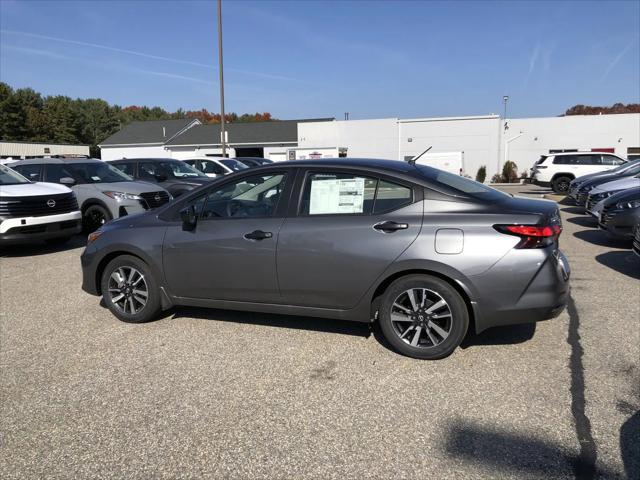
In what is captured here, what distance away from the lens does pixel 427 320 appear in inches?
150

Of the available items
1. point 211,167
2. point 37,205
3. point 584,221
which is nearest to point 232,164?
point 211,167

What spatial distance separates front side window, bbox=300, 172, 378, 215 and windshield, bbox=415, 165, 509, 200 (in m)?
0.52

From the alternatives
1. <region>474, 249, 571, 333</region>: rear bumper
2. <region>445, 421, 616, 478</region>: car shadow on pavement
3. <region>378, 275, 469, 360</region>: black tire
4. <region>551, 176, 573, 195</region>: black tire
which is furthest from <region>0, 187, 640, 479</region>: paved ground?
<region>551, 176, 573, 195</region>: black tire

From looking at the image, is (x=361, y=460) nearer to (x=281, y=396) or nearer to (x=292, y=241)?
(x=281, y=396)

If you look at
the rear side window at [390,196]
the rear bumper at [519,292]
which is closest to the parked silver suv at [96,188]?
the rear side window at [390,196]

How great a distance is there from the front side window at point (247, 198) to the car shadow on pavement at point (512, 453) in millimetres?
2357

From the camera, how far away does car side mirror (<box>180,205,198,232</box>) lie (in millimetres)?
4461

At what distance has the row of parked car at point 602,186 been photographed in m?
8.11

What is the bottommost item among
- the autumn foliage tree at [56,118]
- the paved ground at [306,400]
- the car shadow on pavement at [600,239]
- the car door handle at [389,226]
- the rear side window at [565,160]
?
the paved ground at [306,400]

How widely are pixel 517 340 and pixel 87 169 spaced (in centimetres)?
970

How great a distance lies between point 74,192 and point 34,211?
73.4 inches

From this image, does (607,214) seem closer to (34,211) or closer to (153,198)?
(153,198)

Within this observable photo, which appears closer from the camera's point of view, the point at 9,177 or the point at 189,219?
the point at 189,219

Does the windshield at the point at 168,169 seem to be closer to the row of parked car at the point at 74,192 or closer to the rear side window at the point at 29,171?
the row of parked car at the point at 74,192
